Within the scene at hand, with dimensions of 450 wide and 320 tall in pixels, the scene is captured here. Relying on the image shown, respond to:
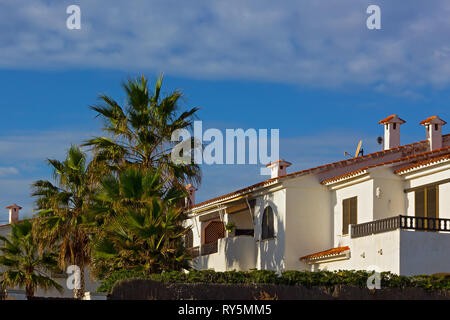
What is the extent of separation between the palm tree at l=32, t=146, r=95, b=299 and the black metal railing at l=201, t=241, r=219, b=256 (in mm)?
7110

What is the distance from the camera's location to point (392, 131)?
1481 inches

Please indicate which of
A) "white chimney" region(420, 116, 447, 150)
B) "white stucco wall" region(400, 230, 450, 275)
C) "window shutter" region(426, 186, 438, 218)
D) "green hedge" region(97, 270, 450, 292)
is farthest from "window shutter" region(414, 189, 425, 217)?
"green hedge" region(97, 270, 450, 292)

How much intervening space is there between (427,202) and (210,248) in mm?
12728

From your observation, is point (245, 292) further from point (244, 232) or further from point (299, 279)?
point (244, 232)

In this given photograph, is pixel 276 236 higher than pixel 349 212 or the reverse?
the reverse

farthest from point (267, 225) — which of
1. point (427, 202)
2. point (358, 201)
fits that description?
point (427, 202)

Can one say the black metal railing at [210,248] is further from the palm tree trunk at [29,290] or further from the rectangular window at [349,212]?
the palm tree trunk at [29,290]

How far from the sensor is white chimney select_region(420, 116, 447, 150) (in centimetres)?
3588

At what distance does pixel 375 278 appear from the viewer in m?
23.5

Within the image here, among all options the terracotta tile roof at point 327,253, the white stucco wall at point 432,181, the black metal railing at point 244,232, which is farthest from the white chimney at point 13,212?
the white stucco wall at point 432,181

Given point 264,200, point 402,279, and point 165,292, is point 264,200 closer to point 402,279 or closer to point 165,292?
point 402,279

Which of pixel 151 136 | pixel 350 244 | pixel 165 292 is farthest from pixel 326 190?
pixel 165 292

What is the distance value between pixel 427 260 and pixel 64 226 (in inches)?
599
